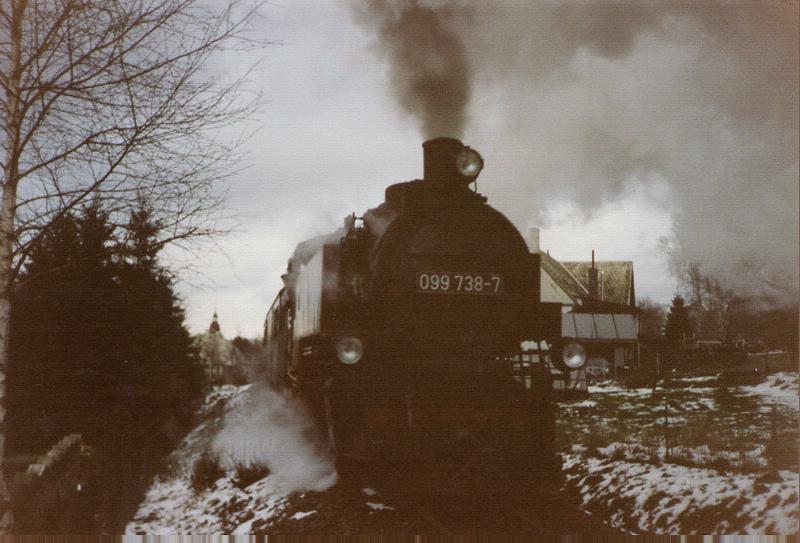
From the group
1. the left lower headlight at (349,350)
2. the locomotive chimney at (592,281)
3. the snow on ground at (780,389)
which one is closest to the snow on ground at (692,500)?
the snow on ground at (780,389)

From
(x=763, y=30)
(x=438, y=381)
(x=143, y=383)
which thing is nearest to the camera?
(x=763, y=30)

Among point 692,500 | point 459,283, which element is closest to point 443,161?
point 459,283

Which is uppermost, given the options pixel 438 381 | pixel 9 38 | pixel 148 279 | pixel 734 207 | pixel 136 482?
pixel 9 38

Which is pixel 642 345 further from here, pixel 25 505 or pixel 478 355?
pixel 25 505

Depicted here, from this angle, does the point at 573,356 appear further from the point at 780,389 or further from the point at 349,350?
the point at 780,389

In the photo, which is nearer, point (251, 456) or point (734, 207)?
point (734, 207)

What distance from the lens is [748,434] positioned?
636cm

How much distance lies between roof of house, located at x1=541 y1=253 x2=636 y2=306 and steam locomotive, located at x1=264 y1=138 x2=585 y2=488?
84 centimetres

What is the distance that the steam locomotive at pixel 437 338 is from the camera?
16.5 feet

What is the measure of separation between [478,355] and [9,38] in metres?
4.41

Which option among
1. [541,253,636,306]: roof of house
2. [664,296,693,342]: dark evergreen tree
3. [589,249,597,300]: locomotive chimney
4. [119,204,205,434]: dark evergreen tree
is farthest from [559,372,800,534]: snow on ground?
[119,204,205,434]: dark evergreen tree

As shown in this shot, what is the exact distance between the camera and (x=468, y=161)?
5.77 meters

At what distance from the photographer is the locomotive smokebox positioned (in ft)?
18.9

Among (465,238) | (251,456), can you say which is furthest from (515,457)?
(251,456)
